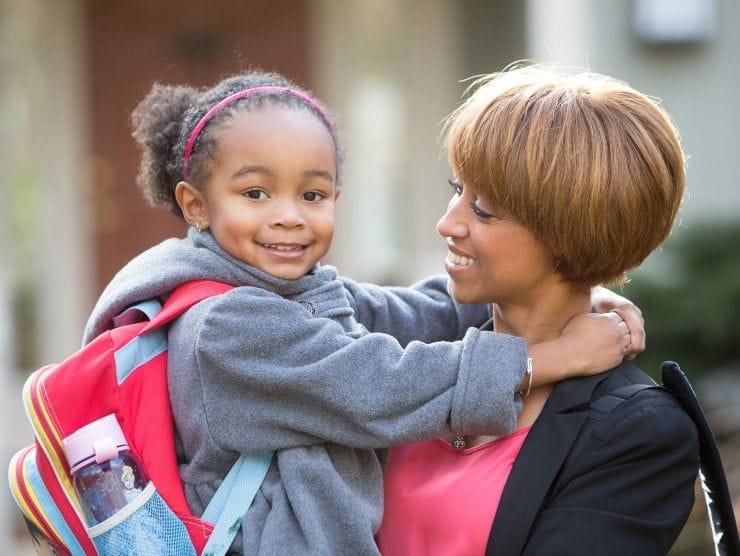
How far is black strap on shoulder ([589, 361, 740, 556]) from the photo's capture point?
6.99 ft

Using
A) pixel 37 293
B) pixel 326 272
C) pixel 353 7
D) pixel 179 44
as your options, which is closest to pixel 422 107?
pixel 353 7

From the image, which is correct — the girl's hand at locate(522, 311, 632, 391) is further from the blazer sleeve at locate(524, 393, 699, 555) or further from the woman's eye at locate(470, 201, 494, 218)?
the woman's eye at locate(470, 201, 494, 218)

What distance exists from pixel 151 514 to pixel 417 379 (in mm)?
521

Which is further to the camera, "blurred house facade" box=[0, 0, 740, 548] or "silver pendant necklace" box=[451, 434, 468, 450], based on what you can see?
"blurred house facade" box=[0, 0, 740, 548]

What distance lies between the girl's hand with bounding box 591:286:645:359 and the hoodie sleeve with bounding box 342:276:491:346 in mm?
256

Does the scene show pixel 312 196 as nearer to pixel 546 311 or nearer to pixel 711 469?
pixel 546 311

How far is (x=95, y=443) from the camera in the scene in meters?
2.11

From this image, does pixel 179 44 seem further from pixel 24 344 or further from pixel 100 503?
pixel 100 503

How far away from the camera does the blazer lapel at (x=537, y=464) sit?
2.05m

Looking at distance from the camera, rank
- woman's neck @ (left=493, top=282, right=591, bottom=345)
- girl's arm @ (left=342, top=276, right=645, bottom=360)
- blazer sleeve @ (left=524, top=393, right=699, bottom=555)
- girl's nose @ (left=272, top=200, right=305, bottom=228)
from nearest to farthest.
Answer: blazer sleeve @ (left=524, top=393, right=699, bottom=555) → girl's nose @ (left=272, top=200, right=305, bottom=228) → woman's neck @ (left=493, top=282, right=591, bottom=345) → girl's arm @ (left=342, top=276, right=645, bottom=360)

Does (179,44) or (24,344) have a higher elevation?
(179,44)

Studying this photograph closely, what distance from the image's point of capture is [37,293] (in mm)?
6328

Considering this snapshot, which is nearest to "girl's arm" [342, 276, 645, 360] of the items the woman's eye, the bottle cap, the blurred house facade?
the woman's eye

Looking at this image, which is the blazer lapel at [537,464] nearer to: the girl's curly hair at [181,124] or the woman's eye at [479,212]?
the woman's eye at [479,212]
